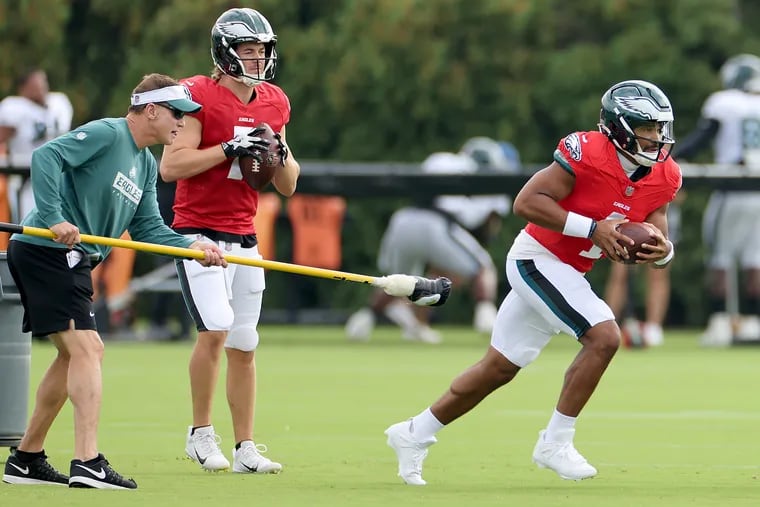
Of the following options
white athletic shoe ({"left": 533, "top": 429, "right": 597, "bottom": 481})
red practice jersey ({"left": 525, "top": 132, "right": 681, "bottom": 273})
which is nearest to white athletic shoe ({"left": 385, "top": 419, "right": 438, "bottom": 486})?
white athletic shoe ({"left": 533, "top": 429, "right": 597, "bottom": 481})

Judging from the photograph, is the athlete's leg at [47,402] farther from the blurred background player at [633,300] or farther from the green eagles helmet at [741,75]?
the green eagles helmet at [741,75]

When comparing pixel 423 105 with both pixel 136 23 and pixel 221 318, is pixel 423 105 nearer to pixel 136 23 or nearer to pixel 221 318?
pixel 136 23

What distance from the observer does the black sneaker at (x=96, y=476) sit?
7.36 metres

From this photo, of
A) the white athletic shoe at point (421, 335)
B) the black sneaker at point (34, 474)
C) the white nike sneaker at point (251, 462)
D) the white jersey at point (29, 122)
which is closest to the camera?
the black sneaker at point (34, 474)

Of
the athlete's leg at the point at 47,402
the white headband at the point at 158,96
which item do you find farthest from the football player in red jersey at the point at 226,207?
the athlete's leg at the point at 47,402

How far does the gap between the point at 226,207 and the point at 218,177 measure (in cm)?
15

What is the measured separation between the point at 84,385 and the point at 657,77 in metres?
17.1

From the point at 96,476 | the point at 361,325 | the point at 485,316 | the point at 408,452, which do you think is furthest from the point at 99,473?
the point at 485,316

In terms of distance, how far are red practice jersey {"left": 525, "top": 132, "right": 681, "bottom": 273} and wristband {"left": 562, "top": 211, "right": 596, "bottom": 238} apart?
0.19 meters

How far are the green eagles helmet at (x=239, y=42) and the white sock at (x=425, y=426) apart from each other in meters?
1.80

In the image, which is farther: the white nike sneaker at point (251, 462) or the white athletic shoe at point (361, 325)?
the white athletic shoe at point (361, 325)

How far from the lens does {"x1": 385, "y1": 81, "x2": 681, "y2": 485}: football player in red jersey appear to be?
786cm

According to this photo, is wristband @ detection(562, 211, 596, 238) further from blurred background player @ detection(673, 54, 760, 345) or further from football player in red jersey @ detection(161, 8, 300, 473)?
blurred background player @ detection(673, 54, 760, 345)

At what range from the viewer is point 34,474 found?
7.71 metres
